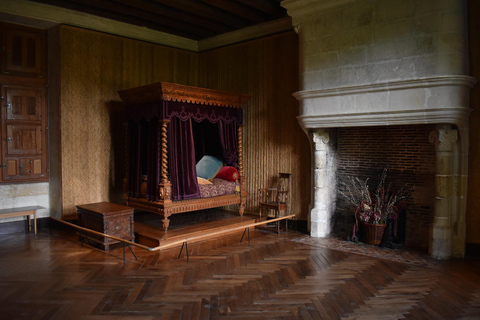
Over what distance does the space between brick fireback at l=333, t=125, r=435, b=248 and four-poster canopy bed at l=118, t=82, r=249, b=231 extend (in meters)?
1.79

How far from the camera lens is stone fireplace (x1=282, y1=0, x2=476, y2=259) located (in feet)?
14.6

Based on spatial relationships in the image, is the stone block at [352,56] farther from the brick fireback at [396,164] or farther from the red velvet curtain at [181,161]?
the red velvet curtain at [181,161]

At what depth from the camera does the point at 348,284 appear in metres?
3.90

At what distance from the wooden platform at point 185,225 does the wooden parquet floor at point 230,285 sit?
0.99 feet

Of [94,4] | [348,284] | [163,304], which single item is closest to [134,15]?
[94,4]

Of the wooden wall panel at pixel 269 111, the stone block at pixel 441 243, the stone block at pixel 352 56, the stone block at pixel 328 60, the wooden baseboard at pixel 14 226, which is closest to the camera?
the stone block at pixel 441 243

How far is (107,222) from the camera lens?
512 cm

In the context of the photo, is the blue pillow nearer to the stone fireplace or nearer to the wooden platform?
the wooden platform

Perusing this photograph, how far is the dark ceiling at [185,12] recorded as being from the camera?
19.4 ft

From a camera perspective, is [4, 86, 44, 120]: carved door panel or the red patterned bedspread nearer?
[4, 86, 44, 120]: carved door panel

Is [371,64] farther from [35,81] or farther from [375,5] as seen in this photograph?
[35,81]

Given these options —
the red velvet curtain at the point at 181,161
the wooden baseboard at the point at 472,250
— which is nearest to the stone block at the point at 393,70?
the wooden baseboard at the point at 472,250

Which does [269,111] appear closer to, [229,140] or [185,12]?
[229,140]

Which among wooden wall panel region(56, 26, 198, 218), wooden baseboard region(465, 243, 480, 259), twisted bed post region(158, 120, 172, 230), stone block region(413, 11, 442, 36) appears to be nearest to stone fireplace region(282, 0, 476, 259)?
stone block region(413, 11, 442, 36)
